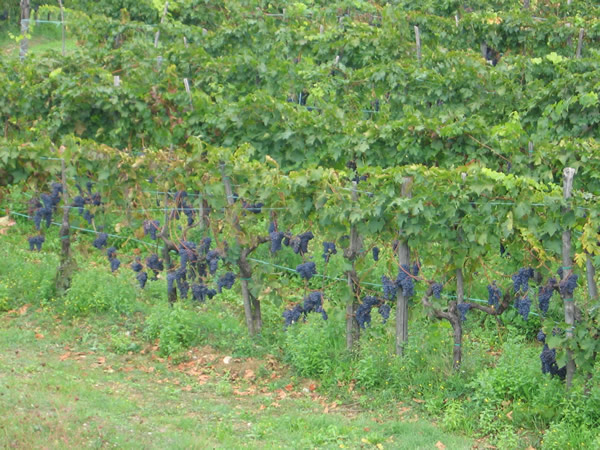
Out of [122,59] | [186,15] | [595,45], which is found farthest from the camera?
[186,15]

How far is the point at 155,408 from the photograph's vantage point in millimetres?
6672

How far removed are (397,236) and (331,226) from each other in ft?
1.96

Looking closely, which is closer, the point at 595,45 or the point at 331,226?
the point at 331,226

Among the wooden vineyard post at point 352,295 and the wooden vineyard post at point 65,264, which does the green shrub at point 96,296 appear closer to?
the wooden vineyard post at point 65,264

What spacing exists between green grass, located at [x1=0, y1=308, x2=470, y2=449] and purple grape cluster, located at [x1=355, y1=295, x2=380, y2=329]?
0.75 meters

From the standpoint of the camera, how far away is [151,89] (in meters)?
10.0

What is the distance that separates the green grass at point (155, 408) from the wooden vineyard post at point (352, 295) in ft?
2.04

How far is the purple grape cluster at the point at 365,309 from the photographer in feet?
23.6

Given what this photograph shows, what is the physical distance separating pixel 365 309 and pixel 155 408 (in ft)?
6.26

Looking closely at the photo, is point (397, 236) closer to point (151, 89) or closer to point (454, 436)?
point (454, 436)

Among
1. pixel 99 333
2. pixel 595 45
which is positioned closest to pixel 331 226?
pixel 99 333

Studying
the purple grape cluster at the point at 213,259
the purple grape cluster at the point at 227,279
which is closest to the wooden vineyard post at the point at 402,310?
the purple grape cluster at the point at 227,279

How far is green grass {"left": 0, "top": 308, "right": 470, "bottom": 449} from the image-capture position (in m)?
5.91

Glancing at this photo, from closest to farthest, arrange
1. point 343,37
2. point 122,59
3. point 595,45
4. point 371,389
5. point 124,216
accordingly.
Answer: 1. point 371,389
2. point 124,216
3. point 122,59
4. point 343,37
5. point 595,45
